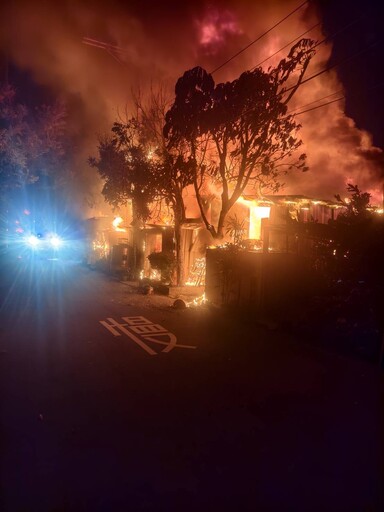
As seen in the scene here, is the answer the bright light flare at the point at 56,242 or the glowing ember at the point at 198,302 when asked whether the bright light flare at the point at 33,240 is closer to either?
the bright light flare at the point at 56,242

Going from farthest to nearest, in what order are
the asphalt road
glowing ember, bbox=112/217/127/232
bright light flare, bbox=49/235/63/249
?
1. bright light flare, bbox=49/235/63/249
2. glowing ember, bbox=112/217/127/232
3. the asphalt road

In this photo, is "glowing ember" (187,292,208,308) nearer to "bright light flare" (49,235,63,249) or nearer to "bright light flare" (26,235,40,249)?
"bright light flare" (49,235,63,249)

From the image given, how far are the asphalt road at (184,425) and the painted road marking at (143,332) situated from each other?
110 mm

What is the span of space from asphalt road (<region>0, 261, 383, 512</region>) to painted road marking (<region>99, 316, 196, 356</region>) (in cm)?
11

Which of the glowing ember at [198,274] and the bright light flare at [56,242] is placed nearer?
the glowing ember at [198,274]

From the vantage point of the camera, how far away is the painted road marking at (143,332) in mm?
9226

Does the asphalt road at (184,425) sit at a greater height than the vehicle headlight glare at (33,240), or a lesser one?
lesser

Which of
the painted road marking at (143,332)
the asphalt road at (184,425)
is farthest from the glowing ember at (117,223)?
the asphalt road at (184,425)

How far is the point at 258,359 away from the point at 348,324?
8.84ft

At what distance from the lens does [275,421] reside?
17.5 feet

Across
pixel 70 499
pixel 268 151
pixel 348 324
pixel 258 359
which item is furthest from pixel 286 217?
pixel 70 499

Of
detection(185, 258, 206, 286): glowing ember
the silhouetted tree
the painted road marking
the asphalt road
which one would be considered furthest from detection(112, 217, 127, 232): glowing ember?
the asphalt road

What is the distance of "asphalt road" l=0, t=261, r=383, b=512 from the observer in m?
3.68

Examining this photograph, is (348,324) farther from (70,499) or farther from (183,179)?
(183,179)
